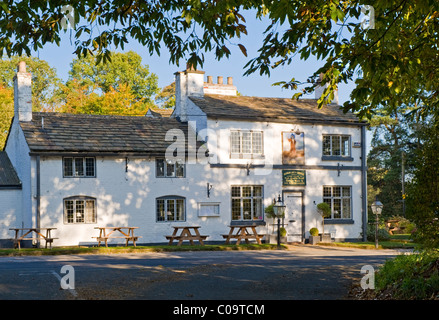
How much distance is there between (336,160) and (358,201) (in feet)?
8.42

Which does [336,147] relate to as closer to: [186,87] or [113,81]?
[186,87]

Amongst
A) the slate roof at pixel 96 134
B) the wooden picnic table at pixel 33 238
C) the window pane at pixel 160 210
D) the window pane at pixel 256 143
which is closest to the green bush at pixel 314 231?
the window pane at pixel 256 143

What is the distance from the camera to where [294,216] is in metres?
33.1

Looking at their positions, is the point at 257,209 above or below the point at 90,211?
below

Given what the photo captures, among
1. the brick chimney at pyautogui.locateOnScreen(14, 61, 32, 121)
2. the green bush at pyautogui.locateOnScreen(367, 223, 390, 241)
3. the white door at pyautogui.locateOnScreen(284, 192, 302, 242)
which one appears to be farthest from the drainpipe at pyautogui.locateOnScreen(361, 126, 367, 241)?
the brick chimney at pyautogui.locateOnScreen(14, 61, 32, 121)

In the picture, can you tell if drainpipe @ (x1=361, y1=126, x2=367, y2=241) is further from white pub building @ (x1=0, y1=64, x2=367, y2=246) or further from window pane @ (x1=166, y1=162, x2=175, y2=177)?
window pane @ (x1=166, y1=162, x2=175, y2=177)

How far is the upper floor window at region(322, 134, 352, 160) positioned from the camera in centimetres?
3412

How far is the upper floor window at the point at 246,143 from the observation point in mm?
32062

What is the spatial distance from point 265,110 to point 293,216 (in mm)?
5656

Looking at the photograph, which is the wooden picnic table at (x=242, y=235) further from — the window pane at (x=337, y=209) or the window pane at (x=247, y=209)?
the window pane at (x=337, y=209)

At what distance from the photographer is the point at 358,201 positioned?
1355 inches

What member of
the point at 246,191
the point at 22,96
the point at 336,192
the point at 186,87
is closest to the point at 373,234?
the point at 336,192

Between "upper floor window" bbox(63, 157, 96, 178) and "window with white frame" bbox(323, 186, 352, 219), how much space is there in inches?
483
